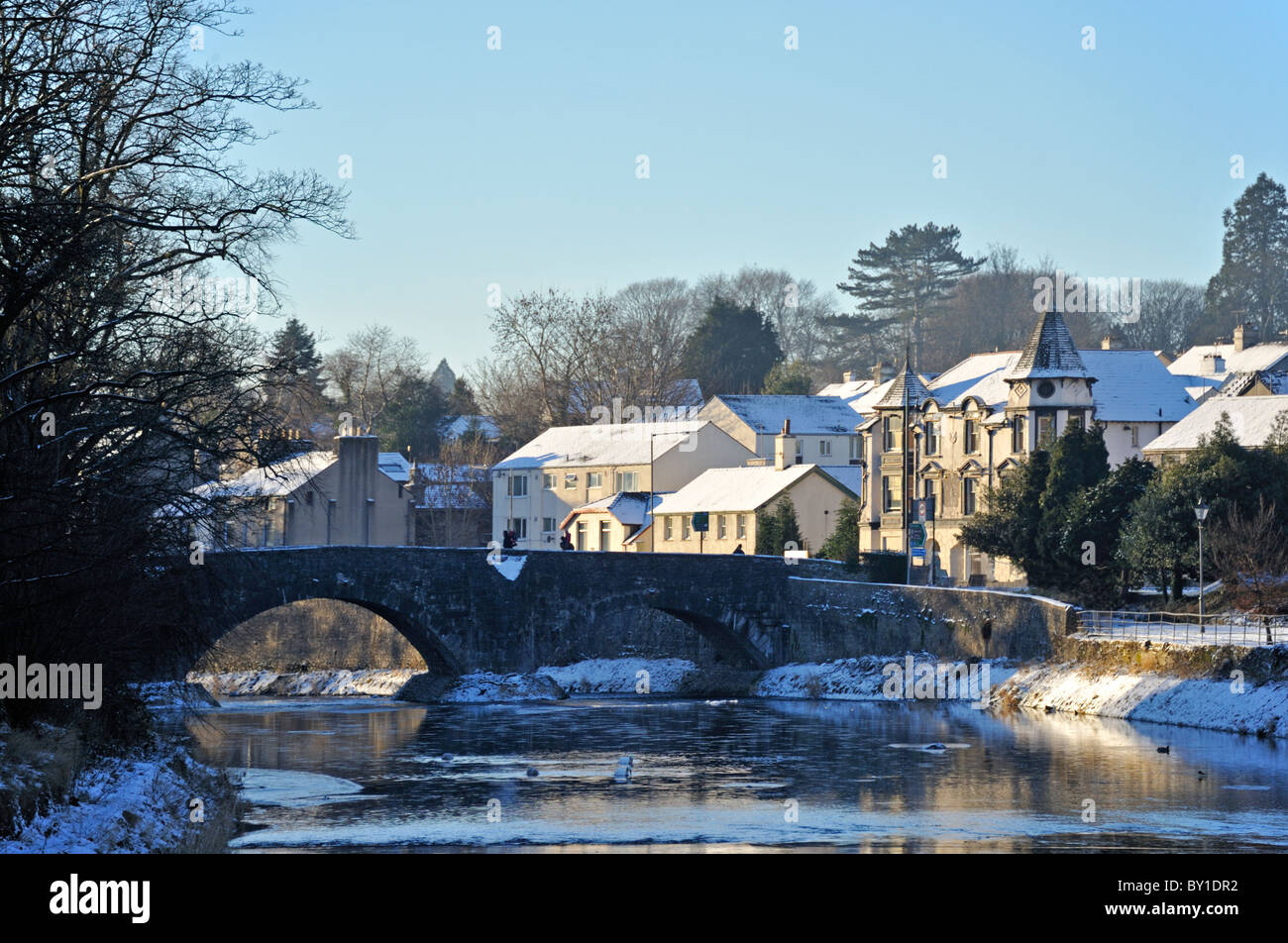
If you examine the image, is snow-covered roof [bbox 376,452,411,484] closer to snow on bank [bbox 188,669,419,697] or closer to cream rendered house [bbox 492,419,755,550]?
cream rendered house [bbox 492,419,755,550]

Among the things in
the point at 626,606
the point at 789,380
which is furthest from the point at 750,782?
the point at 789,380

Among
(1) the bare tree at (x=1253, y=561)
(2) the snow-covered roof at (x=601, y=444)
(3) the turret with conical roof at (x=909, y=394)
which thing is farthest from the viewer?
(2) the snow-covered roof at (x=601, y=444)

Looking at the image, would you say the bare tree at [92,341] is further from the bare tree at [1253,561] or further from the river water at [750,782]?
the bare tree at [1253,561]

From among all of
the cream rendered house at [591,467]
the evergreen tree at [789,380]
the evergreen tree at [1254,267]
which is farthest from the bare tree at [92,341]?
the evergreen tree at [1254,267]

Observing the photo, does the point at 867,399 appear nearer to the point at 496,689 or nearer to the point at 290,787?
the point at 496,689

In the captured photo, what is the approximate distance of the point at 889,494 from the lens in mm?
78750

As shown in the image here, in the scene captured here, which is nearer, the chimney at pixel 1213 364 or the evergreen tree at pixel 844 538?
the evergreen tree at pixel 844 538

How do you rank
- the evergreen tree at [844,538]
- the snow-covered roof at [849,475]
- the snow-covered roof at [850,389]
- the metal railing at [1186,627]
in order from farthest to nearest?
the snow-covered roof at [850,389], the snow-covered roof at [849,475], the evergreen tree at [844,538], the metal railing at [1186,627]

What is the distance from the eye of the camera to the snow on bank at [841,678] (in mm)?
61094

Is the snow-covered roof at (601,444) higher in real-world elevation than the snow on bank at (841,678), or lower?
higher

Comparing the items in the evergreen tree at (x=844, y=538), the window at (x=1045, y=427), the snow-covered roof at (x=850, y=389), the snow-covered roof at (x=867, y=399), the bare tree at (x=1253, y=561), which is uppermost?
the snow-covered roof at (x=850, y=389)

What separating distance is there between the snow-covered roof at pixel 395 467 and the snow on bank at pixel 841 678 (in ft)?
117

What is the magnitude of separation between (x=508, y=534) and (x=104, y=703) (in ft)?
141
